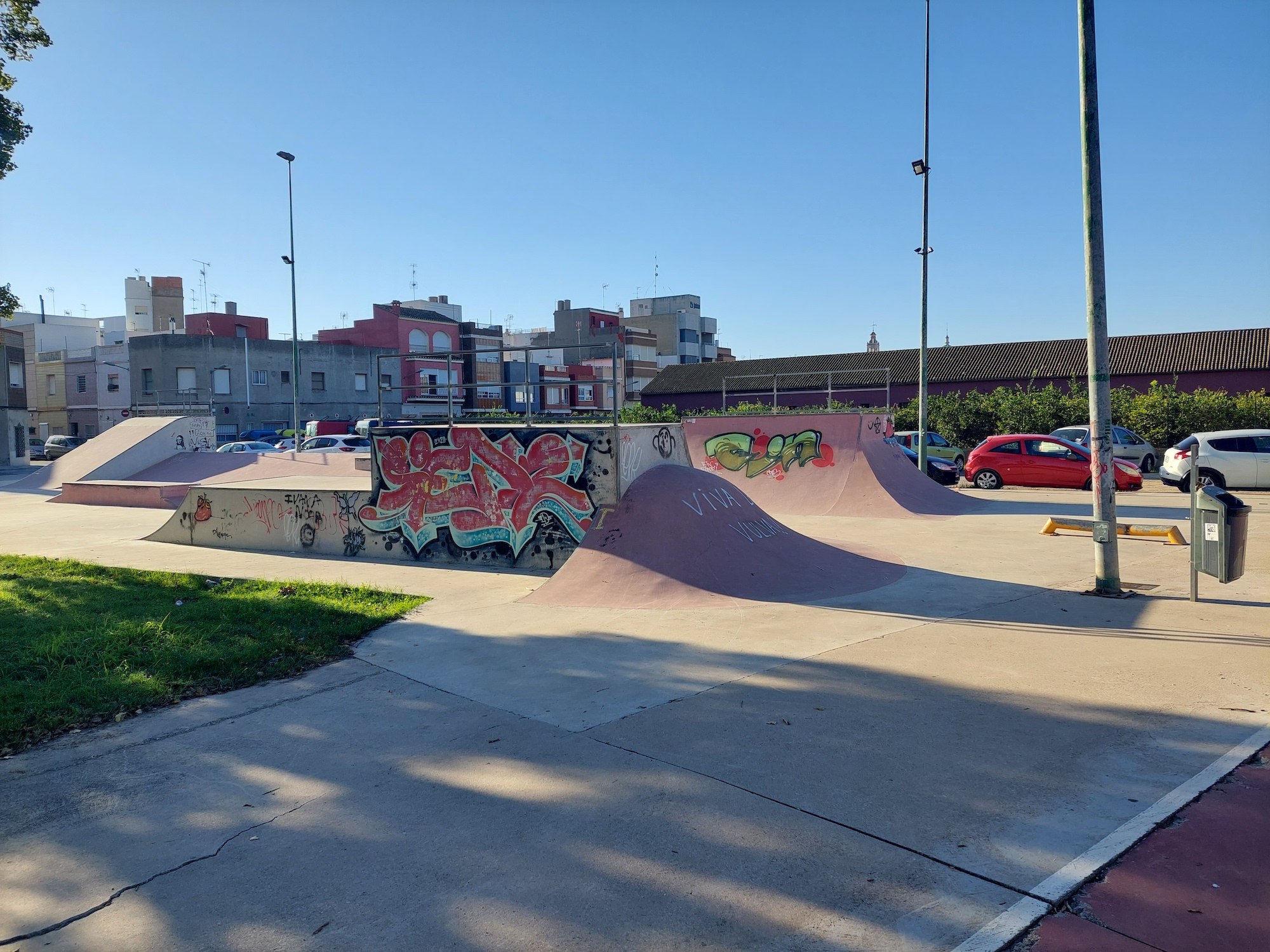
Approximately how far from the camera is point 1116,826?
155 inches

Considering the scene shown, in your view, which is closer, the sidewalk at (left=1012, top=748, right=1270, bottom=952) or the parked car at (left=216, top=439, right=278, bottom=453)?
the sidewalk at (left=1012, top=748, right=1270, bottom=952)

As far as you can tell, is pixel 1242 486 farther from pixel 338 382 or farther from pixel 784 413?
pixel 338 382

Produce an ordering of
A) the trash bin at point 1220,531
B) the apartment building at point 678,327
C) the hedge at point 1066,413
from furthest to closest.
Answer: the apartment building at point 678,327, the hedge at point 1066,413, the trash bin at point 1220,531

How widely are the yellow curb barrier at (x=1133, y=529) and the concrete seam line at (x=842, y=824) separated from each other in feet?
30.4

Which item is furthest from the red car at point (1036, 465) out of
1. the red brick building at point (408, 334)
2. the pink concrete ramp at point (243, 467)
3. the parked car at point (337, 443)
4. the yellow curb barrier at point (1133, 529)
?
the red brick building at point (408, 334)

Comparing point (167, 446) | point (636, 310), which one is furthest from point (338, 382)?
point (636, 310)

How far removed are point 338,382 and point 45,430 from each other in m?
19.9

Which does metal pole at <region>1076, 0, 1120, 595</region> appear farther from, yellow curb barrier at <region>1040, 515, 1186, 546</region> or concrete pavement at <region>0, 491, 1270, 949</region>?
yellow curb barrier at <region>1040, 515, 1186, 546</region>

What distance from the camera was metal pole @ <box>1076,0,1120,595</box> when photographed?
8844mm

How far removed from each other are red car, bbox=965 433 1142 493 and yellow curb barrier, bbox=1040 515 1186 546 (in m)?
6.40

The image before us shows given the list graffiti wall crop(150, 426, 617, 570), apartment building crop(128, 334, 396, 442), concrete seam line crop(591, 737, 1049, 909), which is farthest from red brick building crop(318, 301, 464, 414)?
concrete seam line crop(591, 737, 1049, 909)

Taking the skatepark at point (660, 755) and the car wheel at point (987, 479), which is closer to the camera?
the skatepark at point (660, 755)

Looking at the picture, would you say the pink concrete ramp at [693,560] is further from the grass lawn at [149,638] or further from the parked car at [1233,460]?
the parked car at [1233,460]

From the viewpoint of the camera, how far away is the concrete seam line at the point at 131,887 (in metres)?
3.29
